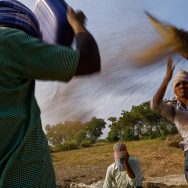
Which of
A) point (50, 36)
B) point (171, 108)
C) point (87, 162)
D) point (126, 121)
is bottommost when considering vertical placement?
point (87, 162)

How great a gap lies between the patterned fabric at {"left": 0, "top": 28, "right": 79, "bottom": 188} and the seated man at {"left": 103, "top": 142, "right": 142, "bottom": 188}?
632 centimetres

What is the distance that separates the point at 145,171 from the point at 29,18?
16.1 meters

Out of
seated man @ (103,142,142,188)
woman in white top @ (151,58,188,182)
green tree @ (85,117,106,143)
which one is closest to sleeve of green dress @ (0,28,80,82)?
green tree @ (85,117,106,143)

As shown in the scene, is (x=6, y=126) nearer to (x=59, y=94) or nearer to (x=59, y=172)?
(x=59, y=94)

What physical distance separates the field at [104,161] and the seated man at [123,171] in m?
5.43

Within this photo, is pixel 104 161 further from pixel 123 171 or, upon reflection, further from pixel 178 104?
pixel 178 104

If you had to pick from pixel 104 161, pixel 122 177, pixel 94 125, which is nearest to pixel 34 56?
pixel 94 125

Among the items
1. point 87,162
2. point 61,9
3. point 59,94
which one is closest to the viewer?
point 61,9

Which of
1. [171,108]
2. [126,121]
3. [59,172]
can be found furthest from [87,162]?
[171,108]

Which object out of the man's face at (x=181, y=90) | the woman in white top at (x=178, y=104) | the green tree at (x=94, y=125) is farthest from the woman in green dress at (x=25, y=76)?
the man's face at (x=181, y=90)

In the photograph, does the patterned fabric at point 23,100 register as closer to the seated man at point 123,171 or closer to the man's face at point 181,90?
the man's face at point 181,90

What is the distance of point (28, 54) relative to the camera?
1.88 m

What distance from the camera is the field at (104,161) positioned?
16.4m

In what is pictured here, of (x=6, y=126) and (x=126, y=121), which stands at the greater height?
(x=6, y=126)
